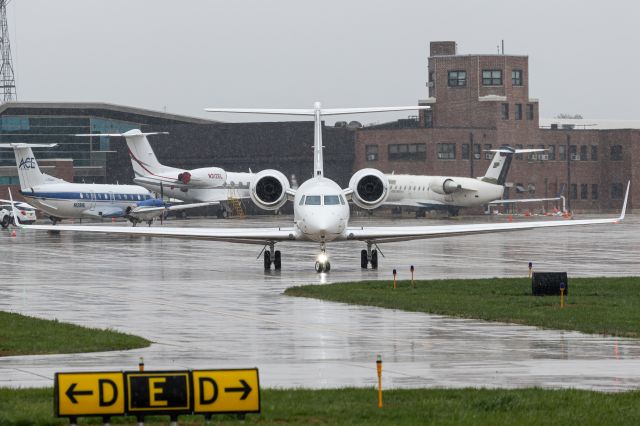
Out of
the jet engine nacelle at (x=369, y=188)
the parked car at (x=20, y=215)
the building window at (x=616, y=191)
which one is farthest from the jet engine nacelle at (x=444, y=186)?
the jet engine nacelle at (x=369, y=188)

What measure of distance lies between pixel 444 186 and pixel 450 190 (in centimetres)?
57

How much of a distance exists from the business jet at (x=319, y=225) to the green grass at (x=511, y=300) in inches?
223

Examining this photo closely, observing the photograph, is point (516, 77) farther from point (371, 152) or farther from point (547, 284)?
point (547, 284)

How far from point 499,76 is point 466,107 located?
3826 mm

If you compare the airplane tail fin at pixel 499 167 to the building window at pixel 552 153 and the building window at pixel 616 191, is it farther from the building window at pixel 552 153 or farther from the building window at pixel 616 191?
the building window at pixel 616 191

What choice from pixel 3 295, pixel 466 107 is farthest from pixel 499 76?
pixel 3 295

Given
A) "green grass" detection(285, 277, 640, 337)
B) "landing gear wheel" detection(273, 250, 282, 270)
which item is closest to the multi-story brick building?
"landing gear wheel" detection(273, 250, 282, 270)

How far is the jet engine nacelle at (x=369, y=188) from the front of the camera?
4416 cm

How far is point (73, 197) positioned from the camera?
258ft

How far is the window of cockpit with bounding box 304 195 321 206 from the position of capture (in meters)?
41.2

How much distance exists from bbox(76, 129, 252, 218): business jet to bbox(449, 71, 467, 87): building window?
20779 mm

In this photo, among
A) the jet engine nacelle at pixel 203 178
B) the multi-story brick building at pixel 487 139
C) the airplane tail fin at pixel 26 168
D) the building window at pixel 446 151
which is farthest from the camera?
the multi-story brick building at pixel 487 139

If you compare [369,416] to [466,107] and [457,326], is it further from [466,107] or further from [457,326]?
[466,107]

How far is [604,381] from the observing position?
1753 cm
